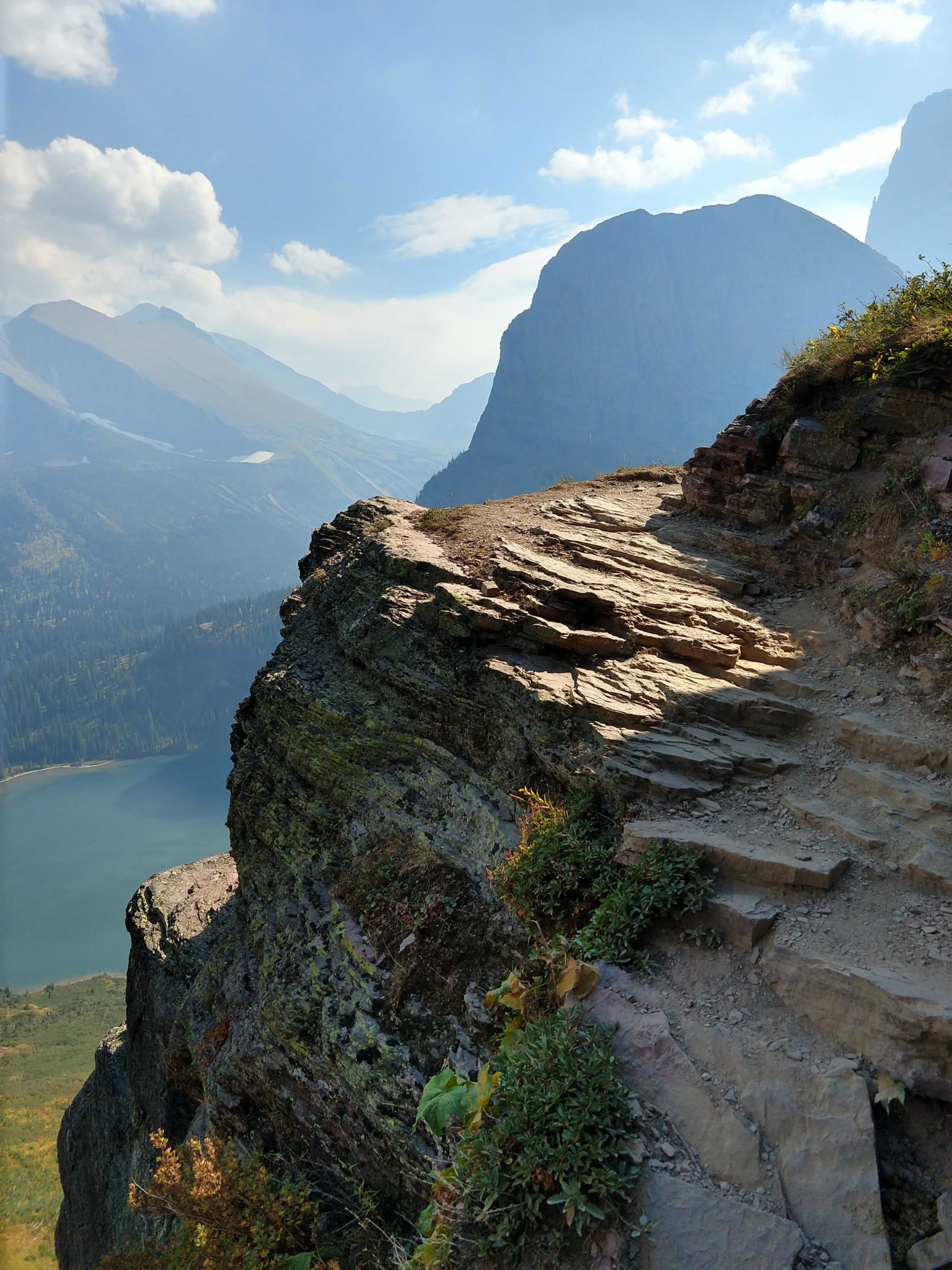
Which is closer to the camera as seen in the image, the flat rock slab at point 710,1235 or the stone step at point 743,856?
the flat rock slab at point 710,1235

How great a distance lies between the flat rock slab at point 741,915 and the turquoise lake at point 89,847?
98450 millimetres

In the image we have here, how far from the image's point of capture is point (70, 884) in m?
105

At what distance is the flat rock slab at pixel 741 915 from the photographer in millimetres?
6406

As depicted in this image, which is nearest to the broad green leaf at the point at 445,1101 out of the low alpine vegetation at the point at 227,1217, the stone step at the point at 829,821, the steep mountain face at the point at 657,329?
the low alpine vegetation at the point at 227,1217

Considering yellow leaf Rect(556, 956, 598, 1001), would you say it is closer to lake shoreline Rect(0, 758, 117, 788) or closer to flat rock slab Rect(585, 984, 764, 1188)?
flat rock slab Rect(585, 984, 764, 1188)

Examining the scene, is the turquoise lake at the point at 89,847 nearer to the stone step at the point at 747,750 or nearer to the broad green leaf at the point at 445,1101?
the broad green leaf at the point at 445,1101

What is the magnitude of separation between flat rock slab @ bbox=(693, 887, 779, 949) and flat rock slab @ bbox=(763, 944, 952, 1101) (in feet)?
0.91

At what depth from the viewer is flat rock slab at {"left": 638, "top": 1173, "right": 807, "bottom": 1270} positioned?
172 inches

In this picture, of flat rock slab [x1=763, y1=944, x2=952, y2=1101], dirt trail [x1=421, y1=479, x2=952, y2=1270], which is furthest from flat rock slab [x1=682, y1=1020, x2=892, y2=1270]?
flat rock slab [x1=763, y1=944, x2=952, y2=1101]

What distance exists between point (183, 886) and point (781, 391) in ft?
70.0

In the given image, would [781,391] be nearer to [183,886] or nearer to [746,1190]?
[746,1190]

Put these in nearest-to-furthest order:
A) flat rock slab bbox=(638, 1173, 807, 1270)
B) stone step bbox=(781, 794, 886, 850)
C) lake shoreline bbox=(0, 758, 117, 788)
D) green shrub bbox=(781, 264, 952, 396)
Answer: flat rock slab bbox=(638, 1173, 807, 1270) < stone step bbox=(781, 794, 886, 850) < green shrub bbox=(781, 264, 952, 396) < lake shoreline bbox=(0, 758, 117, 788)

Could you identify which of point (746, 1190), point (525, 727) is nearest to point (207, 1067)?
point (525, 727)

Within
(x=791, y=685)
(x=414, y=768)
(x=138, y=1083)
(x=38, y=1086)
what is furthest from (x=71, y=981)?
(x=791, y=685)
